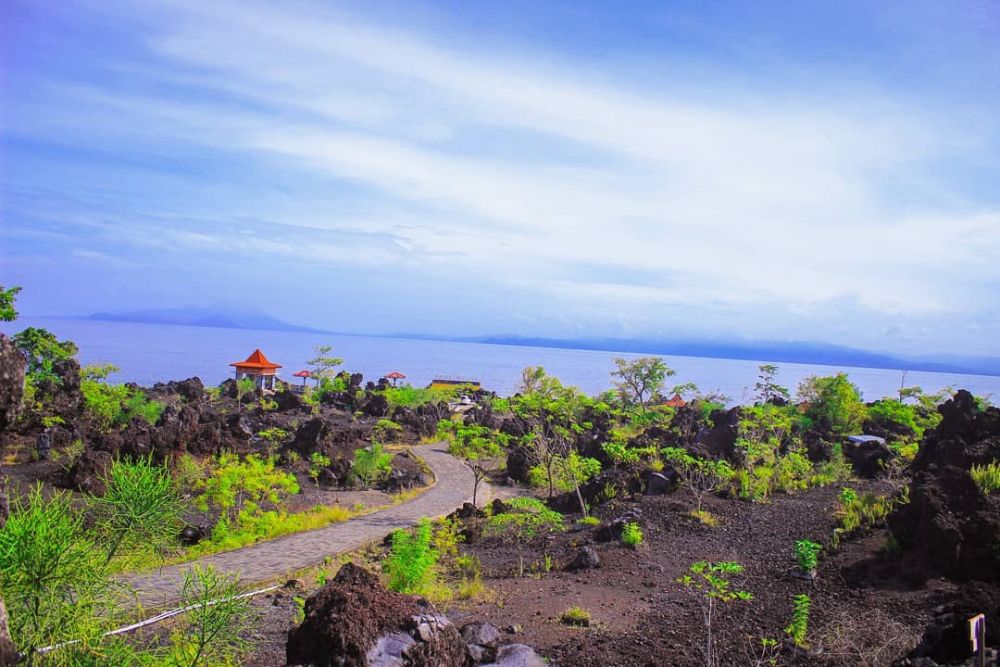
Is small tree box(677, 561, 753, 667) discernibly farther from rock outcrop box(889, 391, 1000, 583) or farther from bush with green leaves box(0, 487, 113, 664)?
bush with green leaves box(0, 487, 113, 664)

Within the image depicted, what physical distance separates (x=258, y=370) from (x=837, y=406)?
39.6 metres

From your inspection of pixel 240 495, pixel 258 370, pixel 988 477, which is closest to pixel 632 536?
pixel 988 477

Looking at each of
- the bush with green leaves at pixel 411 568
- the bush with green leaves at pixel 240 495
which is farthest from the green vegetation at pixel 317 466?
the bush with green leaves at pixel 411 568

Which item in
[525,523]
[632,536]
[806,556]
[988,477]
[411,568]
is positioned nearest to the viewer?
[411,568]

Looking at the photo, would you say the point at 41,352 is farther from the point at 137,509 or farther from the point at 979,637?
the point at 979,637

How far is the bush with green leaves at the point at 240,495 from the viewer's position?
14.8m

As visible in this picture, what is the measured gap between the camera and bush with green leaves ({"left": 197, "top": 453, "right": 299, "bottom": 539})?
14.8 m

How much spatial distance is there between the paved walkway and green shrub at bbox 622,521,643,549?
5.68 metres

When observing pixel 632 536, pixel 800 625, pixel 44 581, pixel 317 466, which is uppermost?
pixel 44 581

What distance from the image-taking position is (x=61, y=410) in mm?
23828

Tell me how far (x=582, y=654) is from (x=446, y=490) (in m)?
15.1

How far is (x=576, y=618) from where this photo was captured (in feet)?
29.4

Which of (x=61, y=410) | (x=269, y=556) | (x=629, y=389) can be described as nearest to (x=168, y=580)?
(x=269, y=556)

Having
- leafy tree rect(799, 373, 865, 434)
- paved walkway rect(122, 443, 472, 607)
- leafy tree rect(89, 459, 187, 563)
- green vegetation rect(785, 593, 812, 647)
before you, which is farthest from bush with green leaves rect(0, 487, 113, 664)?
leafy tree rect(799, 373, 865, 434)
